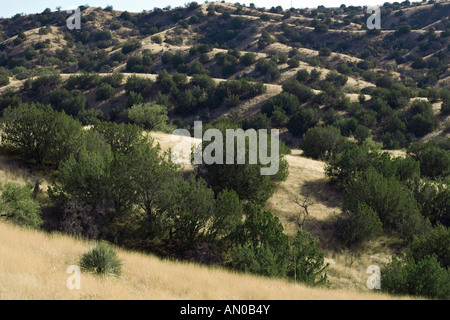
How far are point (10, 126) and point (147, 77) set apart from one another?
141 feet

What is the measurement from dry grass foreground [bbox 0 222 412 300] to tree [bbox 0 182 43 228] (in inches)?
117

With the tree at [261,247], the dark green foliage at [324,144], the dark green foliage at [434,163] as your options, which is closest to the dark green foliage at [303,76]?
the dark green foliage at [324,144]

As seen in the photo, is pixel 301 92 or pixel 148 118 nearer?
pixel 148 118

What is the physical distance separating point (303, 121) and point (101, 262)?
43095 mm

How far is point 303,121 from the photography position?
4844cm

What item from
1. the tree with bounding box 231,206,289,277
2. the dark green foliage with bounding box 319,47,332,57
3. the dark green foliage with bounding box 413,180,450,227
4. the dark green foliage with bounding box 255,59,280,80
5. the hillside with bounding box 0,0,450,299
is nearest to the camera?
the tree with bounding box 231,206,289,277

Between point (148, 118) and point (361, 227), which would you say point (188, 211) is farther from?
point (148, 118)

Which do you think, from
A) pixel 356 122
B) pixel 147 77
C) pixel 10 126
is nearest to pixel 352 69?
pixel 356 122

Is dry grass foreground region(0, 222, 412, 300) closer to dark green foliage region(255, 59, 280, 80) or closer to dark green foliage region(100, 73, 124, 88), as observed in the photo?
dark green foliage region(100, 73, 124, 88)

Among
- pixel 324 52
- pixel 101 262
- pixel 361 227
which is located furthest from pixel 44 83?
pixel 324 52

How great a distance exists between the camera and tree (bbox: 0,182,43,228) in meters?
13.3

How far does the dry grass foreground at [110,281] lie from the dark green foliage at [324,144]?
76.8 ft

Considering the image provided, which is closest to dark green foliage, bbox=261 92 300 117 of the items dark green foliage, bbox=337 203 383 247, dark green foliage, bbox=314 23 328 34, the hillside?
the hillside

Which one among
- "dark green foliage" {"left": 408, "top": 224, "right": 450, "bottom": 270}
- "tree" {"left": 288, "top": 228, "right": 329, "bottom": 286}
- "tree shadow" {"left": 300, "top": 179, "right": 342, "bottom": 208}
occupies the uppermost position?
"tree" {"left": 288, "top": 228, "right": 329, "bottom": 286}
